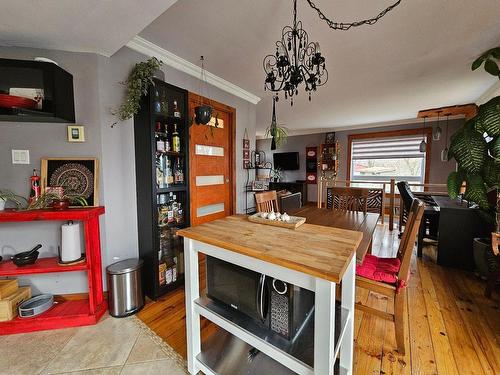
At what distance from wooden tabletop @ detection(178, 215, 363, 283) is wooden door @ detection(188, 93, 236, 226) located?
4.71ft

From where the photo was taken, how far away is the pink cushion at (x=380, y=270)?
4.74 feet

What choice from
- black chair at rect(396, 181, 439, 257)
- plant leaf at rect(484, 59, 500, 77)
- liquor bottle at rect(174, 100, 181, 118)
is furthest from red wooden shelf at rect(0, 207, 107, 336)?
plant leaf at rect(484, 59, 500, 77)

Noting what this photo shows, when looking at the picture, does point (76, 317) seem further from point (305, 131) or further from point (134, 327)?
point (305, 131)

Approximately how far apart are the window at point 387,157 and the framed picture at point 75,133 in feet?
A: 20.4

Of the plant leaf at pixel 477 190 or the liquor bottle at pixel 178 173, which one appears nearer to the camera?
the plant leaf at pixel 477 190

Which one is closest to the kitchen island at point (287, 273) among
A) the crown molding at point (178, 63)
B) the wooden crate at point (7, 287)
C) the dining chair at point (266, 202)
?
the dining chair at point (266, 202)

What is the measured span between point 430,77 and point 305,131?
4.18 metres

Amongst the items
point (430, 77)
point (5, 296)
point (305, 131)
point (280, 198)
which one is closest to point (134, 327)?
point (5, 296)

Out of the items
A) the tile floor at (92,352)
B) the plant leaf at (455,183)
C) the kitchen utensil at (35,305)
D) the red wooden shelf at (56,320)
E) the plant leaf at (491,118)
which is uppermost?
the plant leaf at (491,118)

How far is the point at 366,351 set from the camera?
148 cm

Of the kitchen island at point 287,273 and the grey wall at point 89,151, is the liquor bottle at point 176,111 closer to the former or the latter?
the grey wall at point 89,151

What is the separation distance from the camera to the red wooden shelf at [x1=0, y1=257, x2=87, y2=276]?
1618mm

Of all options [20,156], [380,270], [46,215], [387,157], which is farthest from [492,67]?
[20,156]

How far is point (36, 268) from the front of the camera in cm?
166
